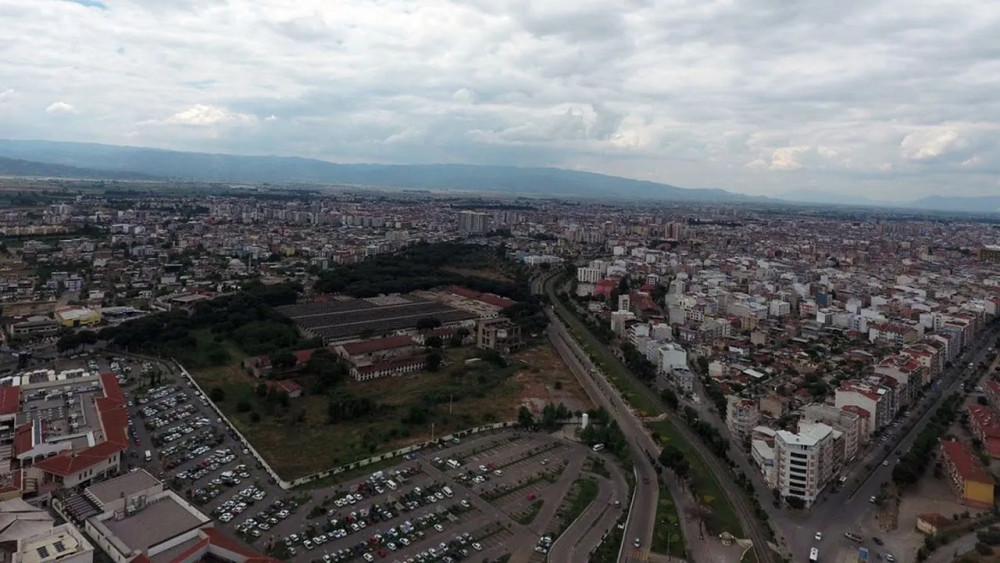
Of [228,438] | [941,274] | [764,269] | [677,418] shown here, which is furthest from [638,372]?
[941,274]

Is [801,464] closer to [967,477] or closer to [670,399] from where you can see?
[967,477]

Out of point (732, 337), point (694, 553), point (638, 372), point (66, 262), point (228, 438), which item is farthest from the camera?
point (66, 262)

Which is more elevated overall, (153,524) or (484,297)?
(484,297)

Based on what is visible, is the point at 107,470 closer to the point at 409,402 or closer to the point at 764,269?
the point at 409,402

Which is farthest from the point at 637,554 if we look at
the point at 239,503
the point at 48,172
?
the point at 48,172

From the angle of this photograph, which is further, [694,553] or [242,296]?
[242,296]

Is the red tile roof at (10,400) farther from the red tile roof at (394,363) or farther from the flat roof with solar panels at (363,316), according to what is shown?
the flat roof with solar panels at (363,316)
